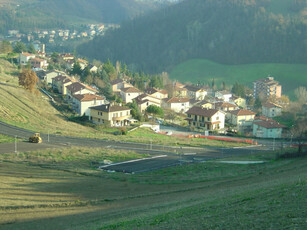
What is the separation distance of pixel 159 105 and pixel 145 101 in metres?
2.68

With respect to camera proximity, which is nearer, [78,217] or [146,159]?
[78,217]

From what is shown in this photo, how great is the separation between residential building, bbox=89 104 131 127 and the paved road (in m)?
10.6

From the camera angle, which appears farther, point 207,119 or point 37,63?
point 37,63

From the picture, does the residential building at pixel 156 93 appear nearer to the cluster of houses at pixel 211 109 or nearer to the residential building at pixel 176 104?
the cluster of houses at pixel 211 109

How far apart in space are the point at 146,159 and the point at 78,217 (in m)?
14.0

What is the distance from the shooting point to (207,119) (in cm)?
5075

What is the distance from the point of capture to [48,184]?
63.5 feet

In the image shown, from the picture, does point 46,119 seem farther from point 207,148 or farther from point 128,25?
point 128,25

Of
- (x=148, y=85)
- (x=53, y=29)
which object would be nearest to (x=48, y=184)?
(x=148, y=85)

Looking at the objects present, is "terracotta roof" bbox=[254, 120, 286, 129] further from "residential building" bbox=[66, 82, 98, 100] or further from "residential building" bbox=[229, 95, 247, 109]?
"residential building" bbox=[229, 95, 247, 109]

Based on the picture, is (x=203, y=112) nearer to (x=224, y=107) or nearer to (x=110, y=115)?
(x=224, y=107)

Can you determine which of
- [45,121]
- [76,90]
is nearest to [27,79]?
[76,90]

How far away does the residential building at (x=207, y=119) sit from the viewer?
5056 cm

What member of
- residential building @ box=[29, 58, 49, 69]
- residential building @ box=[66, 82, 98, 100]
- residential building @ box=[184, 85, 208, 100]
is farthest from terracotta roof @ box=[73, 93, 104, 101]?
residential building @ box=[184, 85, 208, 100]
